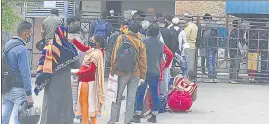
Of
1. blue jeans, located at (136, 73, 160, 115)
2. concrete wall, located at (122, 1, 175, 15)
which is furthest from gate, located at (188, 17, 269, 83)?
concrete wall, located at (122, 1, 175, 15)


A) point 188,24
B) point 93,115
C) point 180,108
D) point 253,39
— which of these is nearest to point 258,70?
point 253,39

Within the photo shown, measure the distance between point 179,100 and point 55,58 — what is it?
377 centimetres

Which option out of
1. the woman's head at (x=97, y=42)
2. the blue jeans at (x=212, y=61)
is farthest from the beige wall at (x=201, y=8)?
the woman's head at (x=97, y=42)

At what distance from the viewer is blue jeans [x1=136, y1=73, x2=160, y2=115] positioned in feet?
34.2

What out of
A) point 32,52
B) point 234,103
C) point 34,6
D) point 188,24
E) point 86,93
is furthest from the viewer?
point 34,6

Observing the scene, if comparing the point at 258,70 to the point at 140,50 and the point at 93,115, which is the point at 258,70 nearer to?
the point at 140,50

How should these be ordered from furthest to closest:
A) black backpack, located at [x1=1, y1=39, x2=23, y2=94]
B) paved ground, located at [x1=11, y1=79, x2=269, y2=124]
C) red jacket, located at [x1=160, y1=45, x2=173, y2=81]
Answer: paved ground, located at [x1=11, y1=79, x2=269, y2=124] → red jacket, located at [x1=160, y1=45, x2=173, y2=81] → black backpack, located at [x1=1, y1=39, x2=23, y2=94]

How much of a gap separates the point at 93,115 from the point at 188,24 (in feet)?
25.4

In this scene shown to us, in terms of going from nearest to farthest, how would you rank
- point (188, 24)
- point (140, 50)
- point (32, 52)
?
point (140, 50) < point (188, 24) < point (32, 52)

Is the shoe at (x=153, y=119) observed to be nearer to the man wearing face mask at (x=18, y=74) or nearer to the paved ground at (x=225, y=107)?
the paved ground at (x=225, y=107)

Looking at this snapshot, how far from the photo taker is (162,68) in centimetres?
1117

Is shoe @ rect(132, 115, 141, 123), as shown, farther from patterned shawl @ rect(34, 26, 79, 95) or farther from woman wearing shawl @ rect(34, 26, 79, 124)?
patterned shawl @ rect(34, 26, 79, 95)

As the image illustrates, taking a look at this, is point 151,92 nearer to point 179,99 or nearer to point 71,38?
point 179,99

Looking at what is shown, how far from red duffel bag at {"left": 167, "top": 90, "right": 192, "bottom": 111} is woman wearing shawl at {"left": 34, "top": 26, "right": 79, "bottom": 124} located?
341 cm
